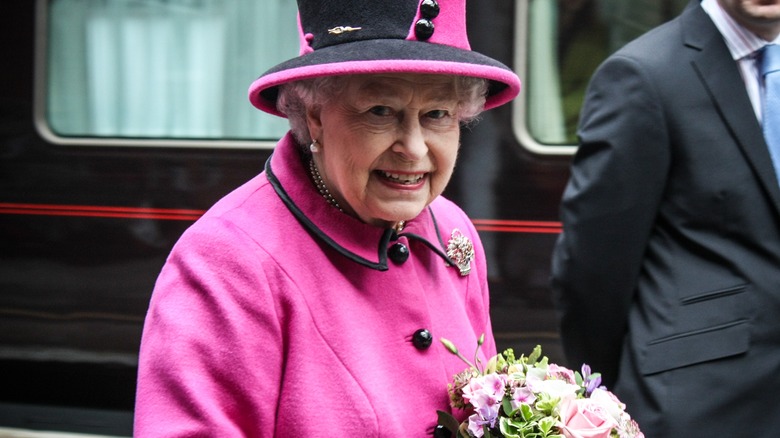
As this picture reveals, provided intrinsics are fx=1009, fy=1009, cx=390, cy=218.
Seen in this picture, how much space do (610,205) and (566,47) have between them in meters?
1.71

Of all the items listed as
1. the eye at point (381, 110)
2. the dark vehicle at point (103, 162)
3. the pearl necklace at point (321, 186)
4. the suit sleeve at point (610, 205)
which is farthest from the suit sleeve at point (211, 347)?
the dark vehicle at point (103, 162)

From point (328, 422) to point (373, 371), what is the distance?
0.13 m

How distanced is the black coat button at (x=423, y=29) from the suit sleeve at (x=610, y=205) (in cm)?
92

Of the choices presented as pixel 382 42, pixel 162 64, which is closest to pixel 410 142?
pixel 382 42

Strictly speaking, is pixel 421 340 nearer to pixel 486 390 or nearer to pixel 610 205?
pixel 486 390

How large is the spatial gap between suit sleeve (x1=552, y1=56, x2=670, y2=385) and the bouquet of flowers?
83cm

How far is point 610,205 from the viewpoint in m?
2.53

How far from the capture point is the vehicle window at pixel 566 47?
405 centimetres

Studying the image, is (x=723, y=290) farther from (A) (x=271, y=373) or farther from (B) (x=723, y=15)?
(A) (x=271, y=373)

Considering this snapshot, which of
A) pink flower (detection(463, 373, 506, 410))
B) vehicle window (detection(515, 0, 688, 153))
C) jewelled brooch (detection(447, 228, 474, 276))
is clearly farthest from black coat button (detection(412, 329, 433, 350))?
vehicle window (detection(515, 0, 688, 153))

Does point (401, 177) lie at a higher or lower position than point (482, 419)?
higher

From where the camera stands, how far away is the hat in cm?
165

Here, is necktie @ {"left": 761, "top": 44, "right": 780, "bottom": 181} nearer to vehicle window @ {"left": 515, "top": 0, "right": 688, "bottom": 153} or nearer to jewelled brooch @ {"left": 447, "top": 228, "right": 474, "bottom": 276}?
jewelled brooch @ {"left": 447, "top": 228, "right": 474, "bottom": 276}

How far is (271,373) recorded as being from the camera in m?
1.61
